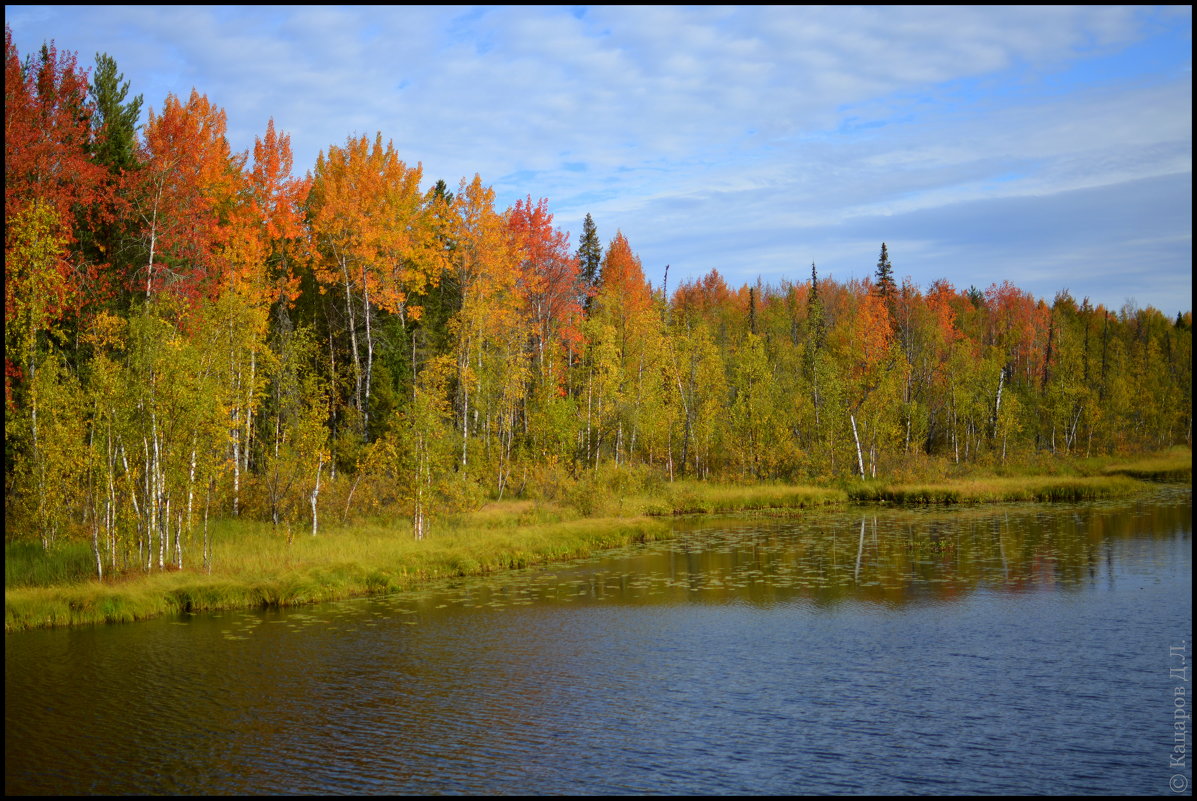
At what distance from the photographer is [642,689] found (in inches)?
718

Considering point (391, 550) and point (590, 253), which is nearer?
point (391, 550)

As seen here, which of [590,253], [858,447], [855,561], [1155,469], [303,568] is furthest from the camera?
[590,253]

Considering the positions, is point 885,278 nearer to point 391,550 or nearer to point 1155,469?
point 1155,469

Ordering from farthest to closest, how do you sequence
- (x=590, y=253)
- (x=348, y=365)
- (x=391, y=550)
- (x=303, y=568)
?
(x=590, y=253), (x=348, y=365), (x=391, y=550), (x=303, y=568)

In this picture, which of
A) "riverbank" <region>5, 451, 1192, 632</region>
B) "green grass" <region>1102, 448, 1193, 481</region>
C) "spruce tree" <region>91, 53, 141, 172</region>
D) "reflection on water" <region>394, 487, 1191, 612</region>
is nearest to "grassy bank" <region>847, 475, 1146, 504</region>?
"riverbank" <region>5, 451, 1192, 632</region>

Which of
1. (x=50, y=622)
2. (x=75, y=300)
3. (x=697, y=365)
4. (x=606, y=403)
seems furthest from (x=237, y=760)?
(x=697, y=365)

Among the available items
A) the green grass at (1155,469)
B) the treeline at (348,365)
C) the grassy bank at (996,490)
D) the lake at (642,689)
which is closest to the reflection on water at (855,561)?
the lake at (642,689)

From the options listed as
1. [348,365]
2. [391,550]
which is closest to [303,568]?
[391,550]

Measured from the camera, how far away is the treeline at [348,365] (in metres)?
27.6

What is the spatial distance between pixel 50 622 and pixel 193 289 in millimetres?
17059

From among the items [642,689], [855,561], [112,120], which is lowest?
[642,689]

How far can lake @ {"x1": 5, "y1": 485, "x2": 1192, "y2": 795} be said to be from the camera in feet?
45.4

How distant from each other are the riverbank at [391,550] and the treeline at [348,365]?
1.52 metres

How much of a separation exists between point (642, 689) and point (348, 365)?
33546mm
